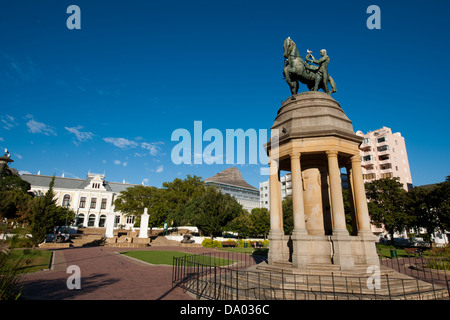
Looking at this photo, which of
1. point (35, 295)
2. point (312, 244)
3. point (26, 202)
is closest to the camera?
point (35, 295)

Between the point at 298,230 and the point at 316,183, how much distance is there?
3.54 meters

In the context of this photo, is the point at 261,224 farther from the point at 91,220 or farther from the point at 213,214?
the point at 91,220

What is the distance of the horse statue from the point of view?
14.4 metres

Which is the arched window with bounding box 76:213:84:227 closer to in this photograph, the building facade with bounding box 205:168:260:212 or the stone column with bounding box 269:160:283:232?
the building facade with bounding box 205:168:260:212

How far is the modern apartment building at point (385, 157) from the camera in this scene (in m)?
68.7

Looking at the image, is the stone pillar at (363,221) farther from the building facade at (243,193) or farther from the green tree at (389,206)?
the building facade at (243,193)

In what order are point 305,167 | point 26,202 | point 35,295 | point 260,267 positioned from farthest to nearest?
point 26,202 < point 305,167 < point 260,267 < point 35,295

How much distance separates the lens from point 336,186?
459 inches

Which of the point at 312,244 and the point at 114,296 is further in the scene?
the point at 312,244

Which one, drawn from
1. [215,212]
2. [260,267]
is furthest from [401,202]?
[260,267]

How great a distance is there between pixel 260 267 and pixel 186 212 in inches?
1652

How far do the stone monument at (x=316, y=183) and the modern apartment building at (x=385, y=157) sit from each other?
6439 centimetres

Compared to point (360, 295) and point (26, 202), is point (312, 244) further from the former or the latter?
point (26, 202)
